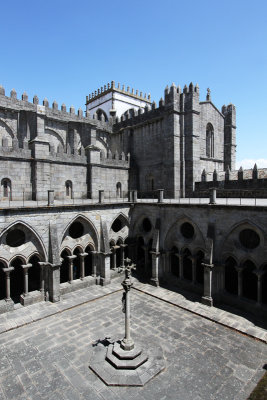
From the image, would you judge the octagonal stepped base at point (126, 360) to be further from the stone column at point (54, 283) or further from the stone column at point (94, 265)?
the stone column at point (94, 265)

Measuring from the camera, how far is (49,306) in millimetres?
14531

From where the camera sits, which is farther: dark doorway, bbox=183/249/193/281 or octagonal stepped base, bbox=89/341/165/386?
dark doorway, bbox=183/249/193/281

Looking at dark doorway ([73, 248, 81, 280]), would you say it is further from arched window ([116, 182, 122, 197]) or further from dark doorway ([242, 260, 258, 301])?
dark doorway ([242, 260, 258, 301])

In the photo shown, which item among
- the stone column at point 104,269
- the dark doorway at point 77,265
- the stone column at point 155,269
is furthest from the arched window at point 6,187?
the stone column at point 155,269

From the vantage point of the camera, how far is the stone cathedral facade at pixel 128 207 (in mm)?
14328

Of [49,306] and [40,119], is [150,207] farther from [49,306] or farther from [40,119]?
[40,119]

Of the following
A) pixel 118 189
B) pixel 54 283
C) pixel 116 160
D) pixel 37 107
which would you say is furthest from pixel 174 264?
pixel 37 107

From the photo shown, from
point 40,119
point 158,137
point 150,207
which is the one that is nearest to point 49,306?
point 150,207

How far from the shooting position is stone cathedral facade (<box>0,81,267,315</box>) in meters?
14.3

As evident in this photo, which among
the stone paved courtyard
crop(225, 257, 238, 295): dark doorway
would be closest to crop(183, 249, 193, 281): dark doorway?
crop(225, 257, 238, 295): dark doorway

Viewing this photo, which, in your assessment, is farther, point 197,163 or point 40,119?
point 197,163

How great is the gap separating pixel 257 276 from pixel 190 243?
14.3 feet

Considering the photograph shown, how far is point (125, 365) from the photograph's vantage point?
9328mm

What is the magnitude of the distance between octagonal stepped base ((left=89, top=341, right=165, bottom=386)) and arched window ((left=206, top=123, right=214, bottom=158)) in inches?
818
